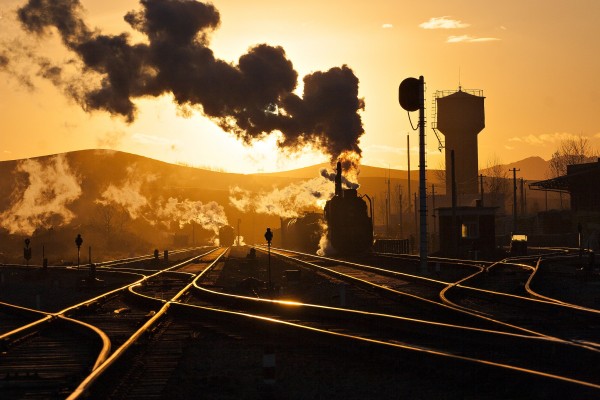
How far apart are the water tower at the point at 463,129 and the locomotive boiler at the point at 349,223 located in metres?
96.3

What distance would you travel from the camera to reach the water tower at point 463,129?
149625 mm

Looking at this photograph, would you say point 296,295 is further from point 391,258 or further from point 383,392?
point 391,258

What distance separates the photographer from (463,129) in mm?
152500

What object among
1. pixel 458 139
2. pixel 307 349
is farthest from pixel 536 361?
pixel 458 139

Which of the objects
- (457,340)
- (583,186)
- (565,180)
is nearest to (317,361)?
(457,340)

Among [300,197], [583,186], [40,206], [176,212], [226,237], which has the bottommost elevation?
[226,237]

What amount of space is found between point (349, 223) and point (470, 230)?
1250 centimetres

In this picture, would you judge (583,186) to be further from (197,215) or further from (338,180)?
(197,215)

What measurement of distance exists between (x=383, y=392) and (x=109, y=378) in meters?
3.24

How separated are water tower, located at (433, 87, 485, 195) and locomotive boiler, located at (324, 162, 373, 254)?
316ft

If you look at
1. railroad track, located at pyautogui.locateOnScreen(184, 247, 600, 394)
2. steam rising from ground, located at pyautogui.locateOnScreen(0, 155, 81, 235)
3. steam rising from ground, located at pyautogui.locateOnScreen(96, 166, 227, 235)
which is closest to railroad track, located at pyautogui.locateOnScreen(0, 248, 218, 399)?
railroad track, located at pyautogui.locateOnScreen(184, 247, 600, 394)

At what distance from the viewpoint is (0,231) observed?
114m

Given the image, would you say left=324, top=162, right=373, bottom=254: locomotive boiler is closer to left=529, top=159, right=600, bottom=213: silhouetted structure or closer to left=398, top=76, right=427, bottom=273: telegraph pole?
left=398, top=76, right=427, bottom=273: telegraph pole

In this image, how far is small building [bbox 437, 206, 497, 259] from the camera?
2321 inches
